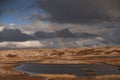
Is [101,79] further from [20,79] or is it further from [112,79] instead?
[20,79]

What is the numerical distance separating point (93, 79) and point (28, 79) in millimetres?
13370

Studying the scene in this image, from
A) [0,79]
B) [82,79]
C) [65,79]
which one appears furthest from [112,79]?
[0,79]

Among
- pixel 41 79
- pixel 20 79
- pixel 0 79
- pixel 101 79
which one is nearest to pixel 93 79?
pixel 101 79

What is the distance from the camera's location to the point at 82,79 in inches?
2084

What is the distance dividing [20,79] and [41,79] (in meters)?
4.37

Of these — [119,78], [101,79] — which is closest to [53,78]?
[101,79]

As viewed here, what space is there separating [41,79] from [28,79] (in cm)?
272

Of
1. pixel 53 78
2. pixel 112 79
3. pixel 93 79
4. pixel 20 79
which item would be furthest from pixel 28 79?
pixel 112 79

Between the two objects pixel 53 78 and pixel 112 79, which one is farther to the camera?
pixel 53 78

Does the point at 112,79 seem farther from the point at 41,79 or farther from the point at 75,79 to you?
the point at 41,79

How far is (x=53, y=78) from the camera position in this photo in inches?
2172

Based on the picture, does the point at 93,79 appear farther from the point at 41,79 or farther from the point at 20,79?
the point at 20,79

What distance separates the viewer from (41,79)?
5366 cm

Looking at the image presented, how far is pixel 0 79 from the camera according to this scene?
174 feet
